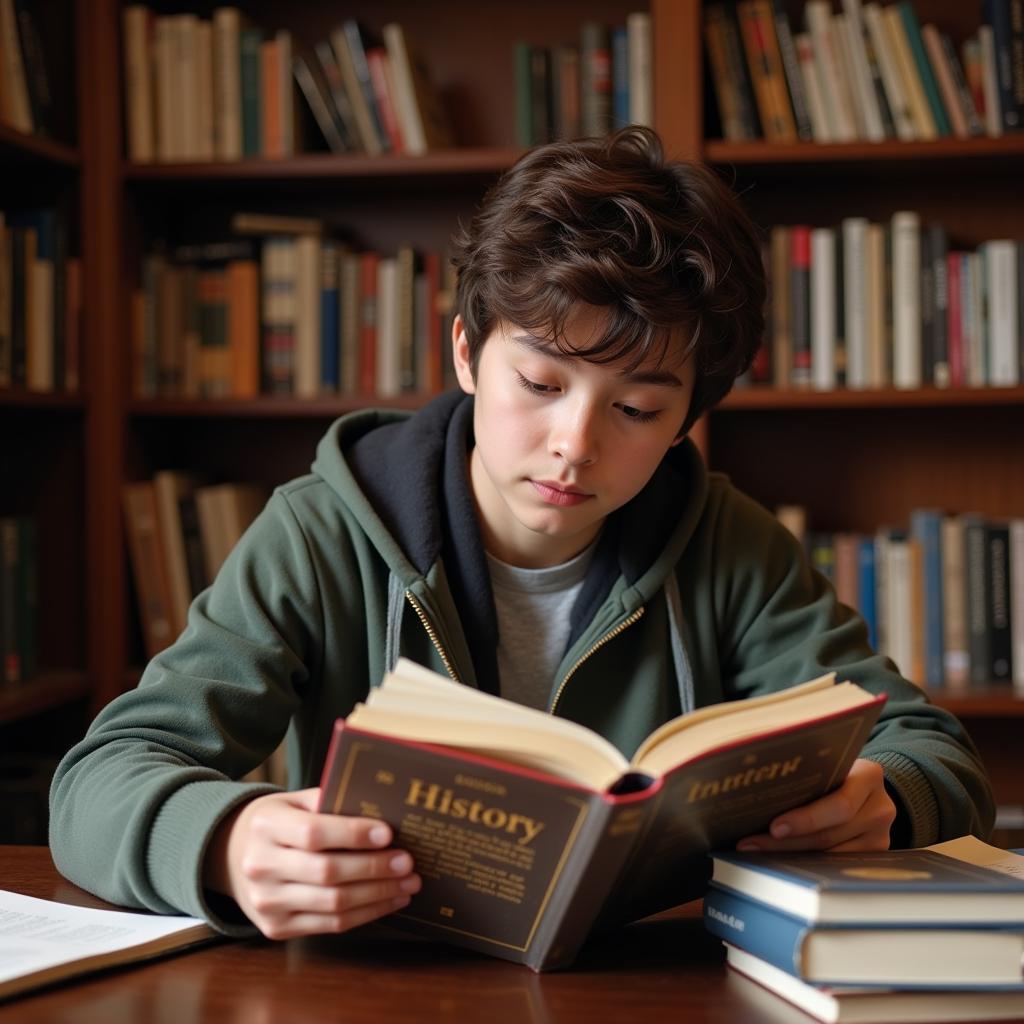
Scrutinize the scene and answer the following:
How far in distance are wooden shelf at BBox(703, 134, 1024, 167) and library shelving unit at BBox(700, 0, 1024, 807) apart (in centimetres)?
8

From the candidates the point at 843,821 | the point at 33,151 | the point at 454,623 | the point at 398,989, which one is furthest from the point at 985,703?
the point at 33,151

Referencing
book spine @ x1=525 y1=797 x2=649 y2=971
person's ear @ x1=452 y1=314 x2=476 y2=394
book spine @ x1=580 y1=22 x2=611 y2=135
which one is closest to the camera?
book spine @ x1=525 y1=797 x2=649 y2=971

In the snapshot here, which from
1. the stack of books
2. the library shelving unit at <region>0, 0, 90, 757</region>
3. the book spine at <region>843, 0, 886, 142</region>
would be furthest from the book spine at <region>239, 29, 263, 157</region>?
the stack of books

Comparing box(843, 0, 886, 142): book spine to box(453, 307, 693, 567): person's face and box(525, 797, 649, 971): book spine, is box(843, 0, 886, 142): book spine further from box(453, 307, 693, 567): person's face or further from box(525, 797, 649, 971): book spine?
box(525, 797, 649, 971): book spine

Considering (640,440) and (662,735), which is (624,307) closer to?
(640,440)

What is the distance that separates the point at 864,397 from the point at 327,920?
1.66 meters

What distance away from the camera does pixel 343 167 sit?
2.29 meters

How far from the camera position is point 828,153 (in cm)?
219

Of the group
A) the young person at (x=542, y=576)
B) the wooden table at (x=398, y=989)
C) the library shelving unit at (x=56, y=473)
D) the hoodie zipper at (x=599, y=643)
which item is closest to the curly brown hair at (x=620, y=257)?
the young person at (x=542, y=576)

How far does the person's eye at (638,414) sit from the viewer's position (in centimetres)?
111

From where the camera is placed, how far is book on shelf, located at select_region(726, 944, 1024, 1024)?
0.71m

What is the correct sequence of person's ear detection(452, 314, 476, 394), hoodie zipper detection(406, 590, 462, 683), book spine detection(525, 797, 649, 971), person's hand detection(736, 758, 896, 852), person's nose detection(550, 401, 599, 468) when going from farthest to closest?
person's ear detection(452, 314, 476, 394)
hoodie zipper detection(406, 590, 462, 683)
person's nose detection(550, 401, 599, 468)
person's hand detection(736, 758, 896, 852)
book spine detection(525, 797, 649, 971)

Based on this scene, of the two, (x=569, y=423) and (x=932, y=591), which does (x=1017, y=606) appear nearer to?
(x=932, y=591)

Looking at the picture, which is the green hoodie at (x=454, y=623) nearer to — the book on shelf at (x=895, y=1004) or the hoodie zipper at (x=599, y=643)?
the hoodie zipper at (x=599, y=643)
